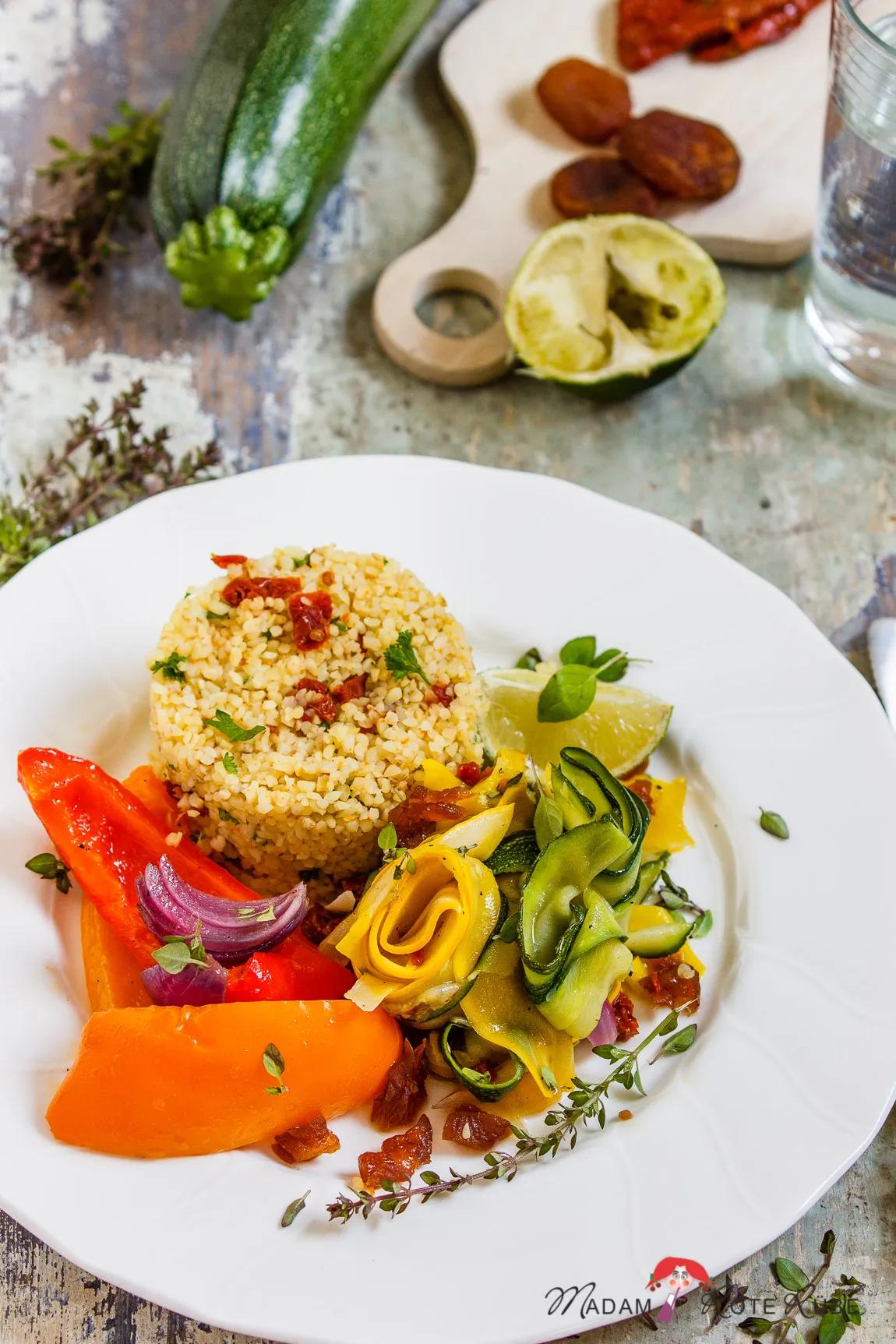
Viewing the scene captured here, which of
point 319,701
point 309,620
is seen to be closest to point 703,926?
point 319,701

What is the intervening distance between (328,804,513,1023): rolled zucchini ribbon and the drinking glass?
2.17 metres

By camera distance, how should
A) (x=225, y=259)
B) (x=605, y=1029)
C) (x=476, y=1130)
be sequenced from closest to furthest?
1. (x=476, y=1130)
2. (x=605, y=1029)
3. (x=225, y=259)

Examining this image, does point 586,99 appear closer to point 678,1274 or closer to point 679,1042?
point 679,1042

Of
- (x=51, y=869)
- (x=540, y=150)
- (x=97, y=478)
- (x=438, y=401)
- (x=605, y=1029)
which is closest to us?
(x=605, y=1029)

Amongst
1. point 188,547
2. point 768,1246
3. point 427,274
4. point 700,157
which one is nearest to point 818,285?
point 700,157

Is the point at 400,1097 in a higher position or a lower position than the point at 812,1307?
higher

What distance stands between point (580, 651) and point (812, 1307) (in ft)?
4.84

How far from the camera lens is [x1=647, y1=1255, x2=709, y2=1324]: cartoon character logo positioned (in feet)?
7.69

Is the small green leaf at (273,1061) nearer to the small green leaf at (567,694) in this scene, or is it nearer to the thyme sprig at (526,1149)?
the thyme sprig at (526,1149)

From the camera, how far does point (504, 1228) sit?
242 cm

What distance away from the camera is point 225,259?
13.1 feet

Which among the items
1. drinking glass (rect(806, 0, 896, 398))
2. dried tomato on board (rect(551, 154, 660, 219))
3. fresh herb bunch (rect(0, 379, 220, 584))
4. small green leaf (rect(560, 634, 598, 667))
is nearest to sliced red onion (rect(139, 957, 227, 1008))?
small green leaf (rect(560, 634, 598, 667))

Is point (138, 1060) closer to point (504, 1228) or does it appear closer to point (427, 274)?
point (504, 1228)

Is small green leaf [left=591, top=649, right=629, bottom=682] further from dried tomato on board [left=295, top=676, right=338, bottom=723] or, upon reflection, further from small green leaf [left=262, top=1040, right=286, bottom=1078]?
small green leaf [left=262, top=1040, right=286, bottom=1078]
